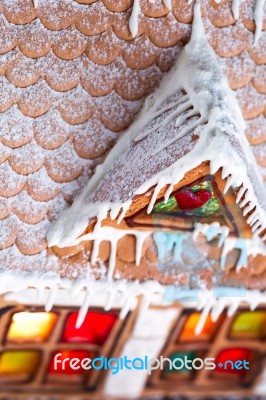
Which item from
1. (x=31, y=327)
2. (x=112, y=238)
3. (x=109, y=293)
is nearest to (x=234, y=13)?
(x=112, y=238)

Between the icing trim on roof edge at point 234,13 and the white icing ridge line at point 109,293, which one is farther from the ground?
the icing trim on roof edge at point 234,13

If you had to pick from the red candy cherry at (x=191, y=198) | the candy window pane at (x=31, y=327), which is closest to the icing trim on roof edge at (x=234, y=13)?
the red candy cherry at (x=191, y=198)

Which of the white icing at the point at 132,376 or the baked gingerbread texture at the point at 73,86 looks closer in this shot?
the baked gingerbread texture at the point at 73,86

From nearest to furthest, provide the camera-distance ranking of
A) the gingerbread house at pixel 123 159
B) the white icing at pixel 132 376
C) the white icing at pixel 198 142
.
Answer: the white icing at pixel 198 142, the gingerbread house at pixel 123 159, the white icing at pixel 132 376

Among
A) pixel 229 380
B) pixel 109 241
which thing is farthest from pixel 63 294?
pixel 229 380

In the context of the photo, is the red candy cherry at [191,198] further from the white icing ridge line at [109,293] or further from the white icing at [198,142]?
the white icing ridge line at [109,293]

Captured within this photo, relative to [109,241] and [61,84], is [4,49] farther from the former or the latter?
[109,241]

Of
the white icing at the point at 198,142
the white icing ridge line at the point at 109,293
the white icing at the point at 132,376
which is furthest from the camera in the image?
the white icing at the point at 132,376

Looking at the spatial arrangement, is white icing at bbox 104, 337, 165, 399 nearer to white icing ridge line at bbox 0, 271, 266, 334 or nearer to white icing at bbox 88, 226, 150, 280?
white icing ridge line at bbox 0, 271, 266, 334

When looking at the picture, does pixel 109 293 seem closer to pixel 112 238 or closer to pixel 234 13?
pixel 112 238
